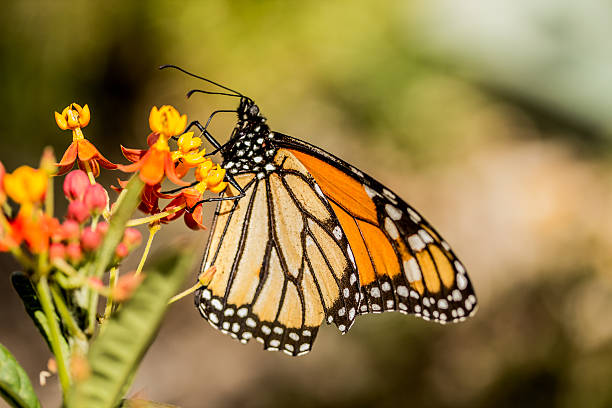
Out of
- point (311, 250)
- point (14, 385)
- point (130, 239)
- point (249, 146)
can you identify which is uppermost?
point (249, 146)

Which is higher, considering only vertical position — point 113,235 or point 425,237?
point 425,237

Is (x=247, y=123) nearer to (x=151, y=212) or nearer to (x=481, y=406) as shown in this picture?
(x=151, y=212)

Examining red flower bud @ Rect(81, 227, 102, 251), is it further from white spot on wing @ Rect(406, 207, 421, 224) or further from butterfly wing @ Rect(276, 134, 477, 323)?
white spot on wing @ Rect(406, 207, 421, 224)

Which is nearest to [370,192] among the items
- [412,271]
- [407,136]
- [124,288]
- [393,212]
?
[393,212]

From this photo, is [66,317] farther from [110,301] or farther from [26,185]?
[26,185]

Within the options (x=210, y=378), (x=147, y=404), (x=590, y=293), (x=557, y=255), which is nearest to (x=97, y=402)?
(x=147, y=404)

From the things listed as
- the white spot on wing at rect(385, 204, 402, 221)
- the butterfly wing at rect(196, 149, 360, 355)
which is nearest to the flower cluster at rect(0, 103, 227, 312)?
the butterfly wing at rect(196, 149, 360, 355)

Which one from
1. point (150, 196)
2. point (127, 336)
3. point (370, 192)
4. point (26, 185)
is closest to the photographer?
point (127, 336)
